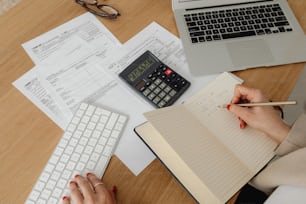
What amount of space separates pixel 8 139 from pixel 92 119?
0.66 ft

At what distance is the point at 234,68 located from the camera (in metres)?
0.86

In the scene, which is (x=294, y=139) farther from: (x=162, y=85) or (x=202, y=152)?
(x=162, y=85)

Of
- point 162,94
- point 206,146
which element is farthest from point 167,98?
point 206,146

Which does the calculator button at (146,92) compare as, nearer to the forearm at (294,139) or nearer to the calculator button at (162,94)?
the calculator button at (162,94)

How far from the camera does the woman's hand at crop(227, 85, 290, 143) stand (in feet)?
2.43

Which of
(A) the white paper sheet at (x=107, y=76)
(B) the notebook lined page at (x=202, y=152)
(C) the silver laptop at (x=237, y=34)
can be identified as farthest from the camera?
(C) the silver laptop at (x=237, y=34)

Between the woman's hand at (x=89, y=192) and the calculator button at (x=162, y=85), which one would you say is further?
the calculator button at (x=162, y=85)

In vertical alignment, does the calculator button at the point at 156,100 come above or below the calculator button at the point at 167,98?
above

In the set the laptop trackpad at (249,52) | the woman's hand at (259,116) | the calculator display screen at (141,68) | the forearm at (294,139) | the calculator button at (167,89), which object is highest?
the calculator display screen at (141,68)

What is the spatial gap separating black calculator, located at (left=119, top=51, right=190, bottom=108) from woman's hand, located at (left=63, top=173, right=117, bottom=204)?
0.77 feet

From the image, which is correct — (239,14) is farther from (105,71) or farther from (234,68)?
(105,71)

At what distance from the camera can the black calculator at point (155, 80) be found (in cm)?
80

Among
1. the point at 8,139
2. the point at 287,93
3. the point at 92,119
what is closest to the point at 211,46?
the point at 287,93

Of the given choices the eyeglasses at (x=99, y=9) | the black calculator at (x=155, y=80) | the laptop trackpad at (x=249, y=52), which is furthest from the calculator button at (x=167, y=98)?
the eyeglasses at (x=99, y=9)
